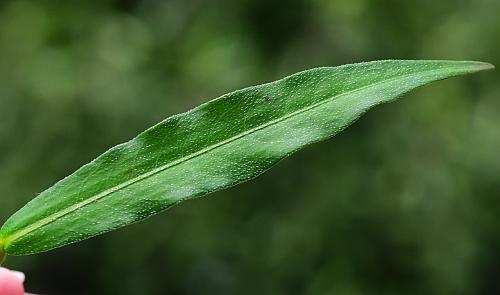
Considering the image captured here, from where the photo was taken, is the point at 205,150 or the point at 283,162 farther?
the point at 283,162

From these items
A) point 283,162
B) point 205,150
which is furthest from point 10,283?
point 283,162

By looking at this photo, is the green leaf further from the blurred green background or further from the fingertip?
the blurred green background

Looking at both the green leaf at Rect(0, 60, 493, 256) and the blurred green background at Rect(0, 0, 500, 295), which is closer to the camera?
the green leaf at Rect(0, 60, 493, 256)

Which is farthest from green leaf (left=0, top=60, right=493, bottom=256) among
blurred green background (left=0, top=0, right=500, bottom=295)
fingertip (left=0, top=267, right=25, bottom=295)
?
blurred green background (left=0, top=0, right=500, bottom=295)

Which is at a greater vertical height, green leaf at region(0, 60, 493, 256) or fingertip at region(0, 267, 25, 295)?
green leaf at region(0, 60, 493, 256)

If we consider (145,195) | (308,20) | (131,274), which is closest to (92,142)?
(131,274)

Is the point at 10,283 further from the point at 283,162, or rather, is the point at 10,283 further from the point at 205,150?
the point at 283,162

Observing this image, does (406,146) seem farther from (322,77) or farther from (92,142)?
(322,77)
